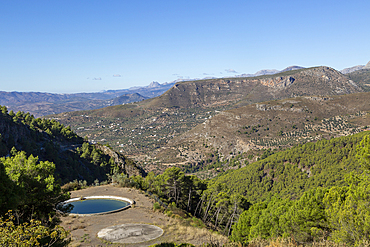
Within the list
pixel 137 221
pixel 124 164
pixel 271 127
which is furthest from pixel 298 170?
pixel 137 221

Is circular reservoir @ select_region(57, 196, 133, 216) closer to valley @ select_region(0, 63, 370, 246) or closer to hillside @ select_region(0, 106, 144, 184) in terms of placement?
valley @ select_region(0, 63, 370, 246)

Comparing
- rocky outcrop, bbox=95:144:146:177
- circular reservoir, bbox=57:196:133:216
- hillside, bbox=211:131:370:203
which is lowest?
hillside, bbox=211:131:370:203

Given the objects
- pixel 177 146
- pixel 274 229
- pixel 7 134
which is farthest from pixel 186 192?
pixel 177 146

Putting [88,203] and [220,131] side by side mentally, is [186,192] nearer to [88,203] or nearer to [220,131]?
[88,203]

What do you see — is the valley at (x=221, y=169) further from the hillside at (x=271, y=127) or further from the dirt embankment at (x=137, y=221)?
the hillside at (x=271, y=127)

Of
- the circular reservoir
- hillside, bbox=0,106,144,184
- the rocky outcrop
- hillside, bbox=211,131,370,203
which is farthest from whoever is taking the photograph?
hillside, bbox=211,131,370,203

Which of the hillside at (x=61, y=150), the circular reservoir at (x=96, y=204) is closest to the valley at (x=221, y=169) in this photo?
the hillside at (x=61, y=150)

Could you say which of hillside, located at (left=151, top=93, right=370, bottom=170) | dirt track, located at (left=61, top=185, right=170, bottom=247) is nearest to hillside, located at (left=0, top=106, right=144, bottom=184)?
dirt track, located at (left=61, top=185, right=170, bottom=247)
